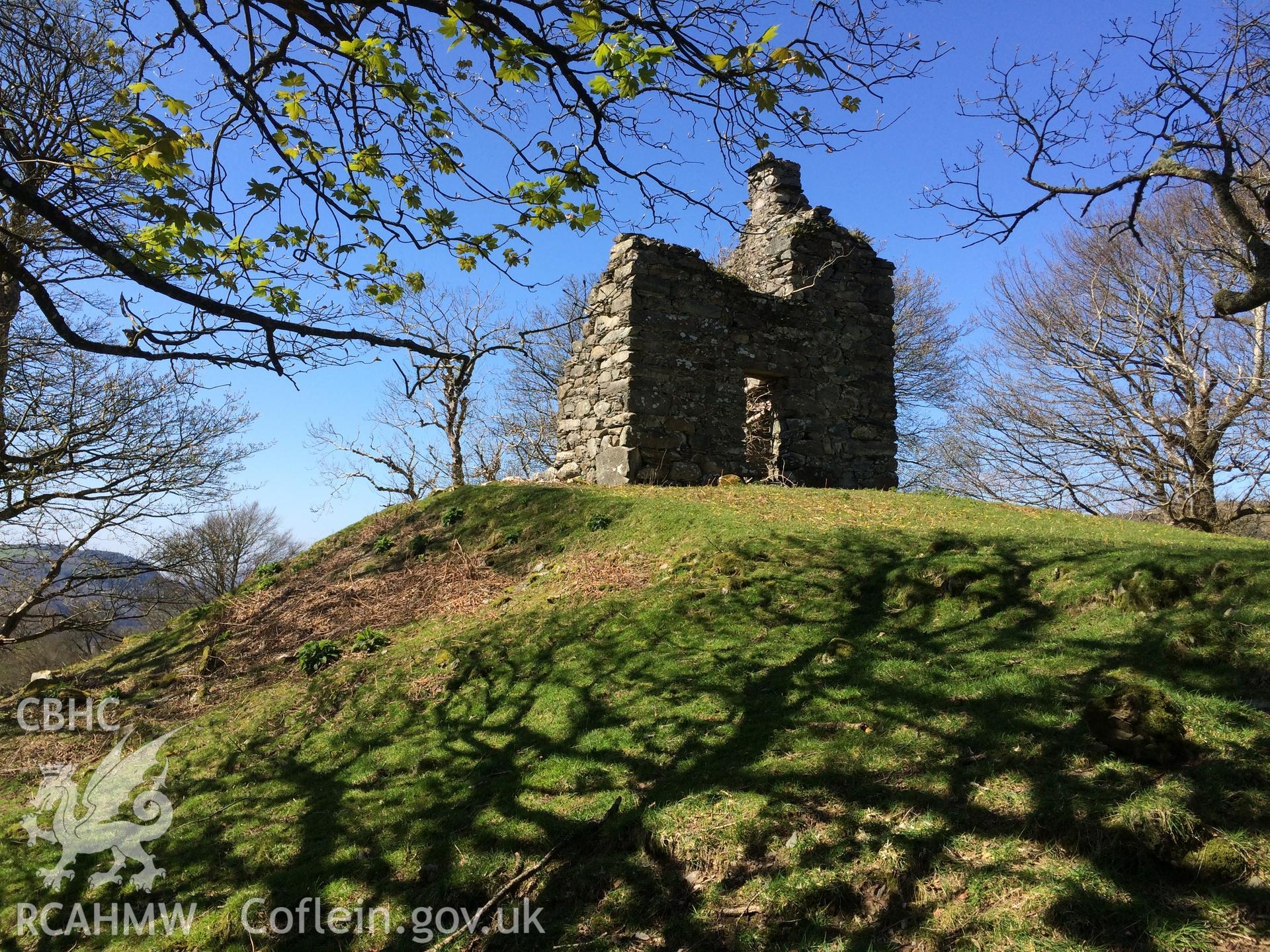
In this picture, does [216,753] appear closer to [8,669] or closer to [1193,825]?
[1193,825]

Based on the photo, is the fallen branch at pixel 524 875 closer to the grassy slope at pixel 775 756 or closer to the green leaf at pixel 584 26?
the grassy slope at pixel 775 756

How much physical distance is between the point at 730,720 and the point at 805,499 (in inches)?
229

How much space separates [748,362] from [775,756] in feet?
30.7

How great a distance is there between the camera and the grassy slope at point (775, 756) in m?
3.28

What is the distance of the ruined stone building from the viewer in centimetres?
1197

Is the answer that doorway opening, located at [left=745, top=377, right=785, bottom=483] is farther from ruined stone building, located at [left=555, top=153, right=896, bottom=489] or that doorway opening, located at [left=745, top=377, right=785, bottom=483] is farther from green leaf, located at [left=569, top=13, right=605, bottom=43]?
green leaf, located at [left=569, top=13, right=605, bottom=43]

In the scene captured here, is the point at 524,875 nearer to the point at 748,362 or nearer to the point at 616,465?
the point at 616,465

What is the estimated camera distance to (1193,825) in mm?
3256

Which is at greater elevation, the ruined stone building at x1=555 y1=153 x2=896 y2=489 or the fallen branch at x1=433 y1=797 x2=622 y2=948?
the ruined stone building at x1=555 y1=153 x2=896 y2=489

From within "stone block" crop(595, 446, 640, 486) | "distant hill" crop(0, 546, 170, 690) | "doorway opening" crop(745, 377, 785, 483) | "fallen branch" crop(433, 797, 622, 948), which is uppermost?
"doorway opening" crop(745, 377, 785, 483)

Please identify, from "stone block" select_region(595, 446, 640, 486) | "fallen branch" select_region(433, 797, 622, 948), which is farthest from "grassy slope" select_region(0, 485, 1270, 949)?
"stone block" select_region(595, 446, 640, 486)

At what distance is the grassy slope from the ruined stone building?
Result: 3.76 meters

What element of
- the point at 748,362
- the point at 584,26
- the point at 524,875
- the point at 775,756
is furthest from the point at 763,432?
the point at 524,875

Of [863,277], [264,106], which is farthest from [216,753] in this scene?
[863,277]
